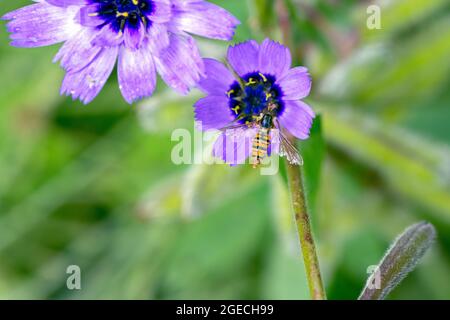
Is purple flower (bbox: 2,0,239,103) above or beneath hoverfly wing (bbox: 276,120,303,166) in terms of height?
above

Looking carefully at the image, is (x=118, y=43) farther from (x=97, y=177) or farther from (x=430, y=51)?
(x=97, y=177)

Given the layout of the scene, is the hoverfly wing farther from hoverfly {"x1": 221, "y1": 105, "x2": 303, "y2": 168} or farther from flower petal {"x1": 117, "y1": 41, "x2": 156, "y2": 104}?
flower petal {"x1": 117, "y1": 41, "x2": 156, "y2": 104}

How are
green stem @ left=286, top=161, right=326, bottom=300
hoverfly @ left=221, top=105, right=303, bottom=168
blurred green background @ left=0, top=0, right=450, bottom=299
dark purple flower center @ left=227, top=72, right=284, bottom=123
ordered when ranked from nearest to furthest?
1. green stem @ left=286, top=161, right=326, bottom=300
2. hoverfly @ left=221, top=105, right=303, bottom=168
3. dark purple flower center @ left=227, top=72, right=284, bottom=123
4. blurred green background @ left=0, top=0, right=450, bottom=299

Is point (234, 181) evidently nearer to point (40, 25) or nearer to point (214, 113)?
point (214, 113)

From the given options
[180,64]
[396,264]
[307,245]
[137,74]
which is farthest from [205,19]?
[396,264]

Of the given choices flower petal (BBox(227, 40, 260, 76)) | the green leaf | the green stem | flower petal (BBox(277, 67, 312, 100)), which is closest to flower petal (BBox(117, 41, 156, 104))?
flower petal (BBox(227, 40, 260, 76))
